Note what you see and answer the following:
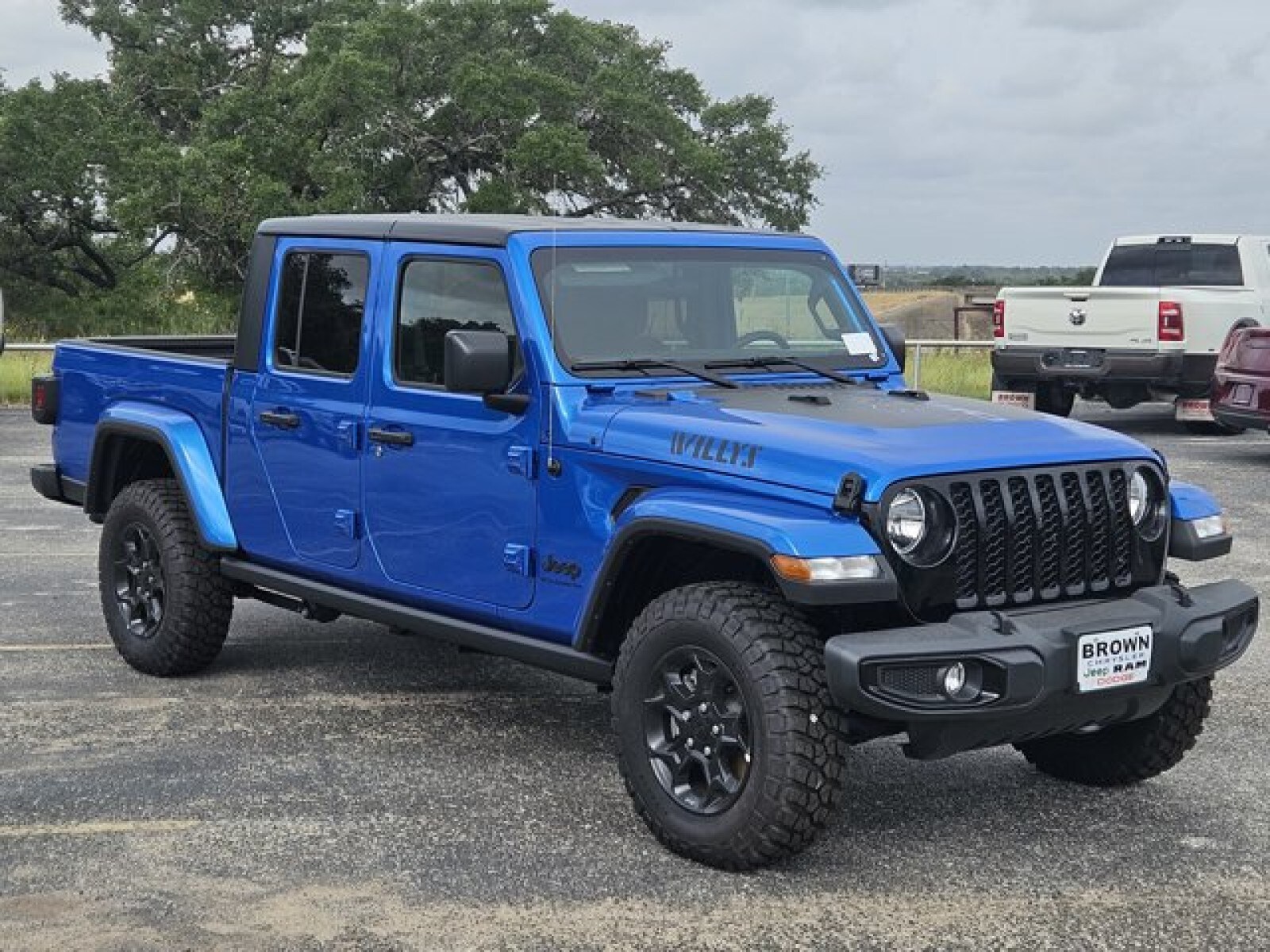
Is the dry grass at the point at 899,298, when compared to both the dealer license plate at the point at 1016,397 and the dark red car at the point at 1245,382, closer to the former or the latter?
the dealer license plate at the point at 1016,397

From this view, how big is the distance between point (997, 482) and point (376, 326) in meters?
2.44

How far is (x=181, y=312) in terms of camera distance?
133 feet

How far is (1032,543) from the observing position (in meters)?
5.18

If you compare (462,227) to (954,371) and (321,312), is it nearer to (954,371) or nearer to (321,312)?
(321,312)

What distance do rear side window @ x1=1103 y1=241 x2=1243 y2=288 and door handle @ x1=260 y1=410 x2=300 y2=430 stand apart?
12.7 m

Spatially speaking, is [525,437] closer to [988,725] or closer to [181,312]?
[988,725]

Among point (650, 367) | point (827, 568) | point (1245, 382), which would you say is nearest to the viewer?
point (827, 568)

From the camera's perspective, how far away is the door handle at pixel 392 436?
625 centimetres

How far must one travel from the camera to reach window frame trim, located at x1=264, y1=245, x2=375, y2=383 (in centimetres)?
658

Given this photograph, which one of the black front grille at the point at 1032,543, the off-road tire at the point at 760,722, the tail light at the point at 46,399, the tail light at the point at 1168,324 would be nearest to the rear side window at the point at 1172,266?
the tail light at the point at 1168,324

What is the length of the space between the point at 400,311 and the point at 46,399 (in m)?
2.61

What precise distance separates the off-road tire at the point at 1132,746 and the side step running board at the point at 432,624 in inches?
63.0

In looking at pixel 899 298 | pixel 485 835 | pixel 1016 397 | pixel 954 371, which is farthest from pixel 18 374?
pixel 899 298

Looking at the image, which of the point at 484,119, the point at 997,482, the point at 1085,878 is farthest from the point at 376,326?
the point at 484,119
